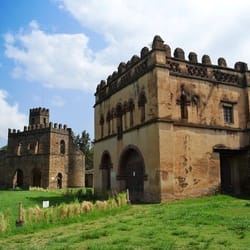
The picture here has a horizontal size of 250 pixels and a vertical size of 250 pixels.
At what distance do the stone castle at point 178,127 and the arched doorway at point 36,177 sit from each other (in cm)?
2844

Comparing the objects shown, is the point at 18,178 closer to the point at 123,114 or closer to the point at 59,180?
the point at 59,180

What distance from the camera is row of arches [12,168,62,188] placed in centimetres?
4944

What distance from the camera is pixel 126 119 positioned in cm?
2211

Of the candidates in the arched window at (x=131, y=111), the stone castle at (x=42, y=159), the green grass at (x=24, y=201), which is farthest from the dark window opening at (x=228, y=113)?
the stone castle at (x=42, y=159)

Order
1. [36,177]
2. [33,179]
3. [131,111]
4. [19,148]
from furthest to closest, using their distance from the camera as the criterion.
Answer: [19,148] → [36,177] → [33,179] → [131,111]

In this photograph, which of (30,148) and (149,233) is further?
(30,148)

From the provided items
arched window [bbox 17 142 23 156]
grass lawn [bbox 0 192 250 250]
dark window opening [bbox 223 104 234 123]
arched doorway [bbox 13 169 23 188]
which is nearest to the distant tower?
arched window [bbox 17 142 23 156]

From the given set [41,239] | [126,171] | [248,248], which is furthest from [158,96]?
[248,248]

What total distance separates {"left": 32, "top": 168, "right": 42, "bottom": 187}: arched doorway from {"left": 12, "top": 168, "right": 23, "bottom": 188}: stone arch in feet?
6.61

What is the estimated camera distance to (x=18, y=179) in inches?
2053

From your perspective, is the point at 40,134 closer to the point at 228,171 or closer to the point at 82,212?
the point at 228,171

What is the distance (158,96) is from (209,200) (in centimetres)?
580

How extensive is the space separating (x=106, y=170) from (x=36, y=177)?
28.5 metres

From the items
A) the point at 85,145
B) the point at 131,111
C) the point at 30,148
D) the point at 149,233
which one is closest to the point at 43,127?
the point at 30,148
